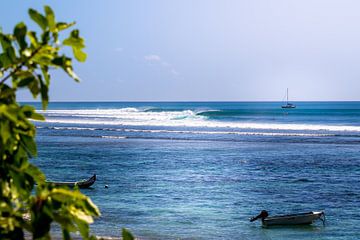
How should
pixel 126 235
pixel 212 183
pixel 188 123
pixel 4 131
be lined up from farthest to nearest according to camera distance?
pixel 188 123
pixel 212 183
pixel 126 235
pixel 4 131

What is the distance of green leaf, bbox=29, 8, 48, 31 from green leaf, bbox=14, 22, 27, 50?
46mm

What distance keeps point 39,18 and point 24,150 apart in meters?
0.39

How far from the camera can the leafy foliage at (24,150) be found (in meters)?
1.41

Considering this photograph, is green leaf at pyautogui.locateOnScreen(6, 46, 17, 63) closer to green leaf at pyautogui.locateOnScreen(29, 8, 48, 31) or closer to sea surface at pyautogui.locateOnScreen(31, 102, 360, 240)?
green leaf at pyautogui.locateOnScreen(29, 8, 48, 31)

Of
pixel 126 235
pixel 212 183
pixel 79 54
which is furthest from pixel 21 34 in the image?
pixel 212 183

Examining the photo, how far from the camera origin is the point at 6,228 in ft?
4.67

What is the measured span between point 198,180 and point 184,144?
2011 centimetres

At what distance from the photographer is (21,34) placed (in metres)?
1.44

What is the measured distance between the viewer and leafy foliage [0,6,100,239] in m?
1.41

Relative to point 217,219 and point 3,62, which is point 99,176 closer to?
point 217,219

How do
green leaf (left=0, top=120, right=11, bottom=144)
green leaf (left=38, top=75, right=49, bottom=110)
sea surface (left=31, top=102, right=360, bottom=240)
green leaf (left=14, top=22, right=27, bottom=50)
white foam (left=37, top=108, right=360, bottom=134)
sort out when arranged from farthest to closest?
white foam (left=37, top=108, right=360, bottom=134) → sea surface (left=31, top=102, right=360, bottom=240) → green leaf (left=38, top=75, right=49, bottom=110) → green leaf (left=14, top=22, right=27, bottom=50) → green leaf (left=0, top=120, right=11, bottom=144)

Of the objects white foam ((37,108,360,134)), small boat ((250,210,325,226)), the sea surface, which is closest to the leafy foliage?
the sea surface

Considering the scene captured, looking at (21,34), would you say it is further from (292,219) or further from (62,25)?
(292,219)

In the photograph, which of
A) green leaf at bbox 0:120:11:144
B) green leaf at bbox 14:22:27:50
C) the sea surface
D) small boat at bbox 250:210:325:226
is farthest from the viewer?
small boat at bbox 250:210:325:226
